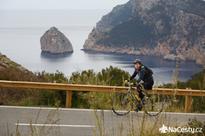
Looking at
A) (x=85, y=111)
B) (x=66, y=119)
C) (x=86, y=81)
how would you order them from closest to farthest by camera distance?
(x=66, y=119) < (x=85, y=111) < (x=86, y=81)

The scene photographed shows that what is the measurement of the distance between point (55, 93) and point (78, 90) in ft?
4.96

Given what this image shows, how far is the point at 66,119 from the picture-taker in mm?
12562

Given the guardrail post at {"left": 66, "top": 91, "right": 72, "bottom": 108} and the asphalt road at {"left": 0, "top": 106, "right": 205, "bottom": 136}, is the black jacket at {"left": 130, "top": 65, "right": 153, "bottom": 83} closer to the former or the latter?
the asphalt road at {"left": 0, "top": 106, "right": 205, "bottom": 136}

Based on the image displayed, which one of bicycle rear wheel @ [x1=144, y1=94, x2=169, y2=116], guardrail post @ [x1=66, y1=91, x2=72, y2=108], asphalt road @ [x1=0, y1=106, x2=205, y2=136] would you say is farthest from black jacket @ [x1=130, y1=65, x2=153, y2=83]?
bicycle rear wheel @ [x1=144, y1=94, x2=169, y2=116]

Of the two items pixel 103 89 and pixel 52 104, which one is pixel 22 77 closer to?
pixel 52 104

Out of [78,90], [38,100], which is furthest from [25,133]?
[38,100]

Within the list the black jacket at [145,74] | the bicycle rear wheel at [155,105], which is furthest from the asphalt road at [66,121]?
the bicycle rear wheel at [155,105]

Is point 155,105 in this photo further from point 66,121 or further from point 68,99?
point 68,99

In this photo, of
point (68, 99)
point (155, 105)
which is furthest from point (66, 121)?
point (155, 105)

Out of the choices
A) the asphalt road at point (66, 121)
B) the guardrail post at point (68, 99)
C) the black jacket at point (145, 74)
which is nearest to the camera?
the asphalt road at point (66, 121)

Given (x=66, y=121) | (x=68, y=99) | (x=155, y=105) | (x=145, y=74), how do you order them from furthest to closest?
(x=68, y=99), (x=145, y=74), (x=66, y=121), (x=155, y=105)

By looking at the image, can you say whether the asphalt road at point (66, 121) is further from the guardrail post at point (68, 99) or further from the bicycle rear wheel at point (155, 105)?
the bicycle rear wheel at point (155, 105)

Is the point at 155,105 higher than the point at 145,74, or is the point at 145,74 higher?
the point at 155,105

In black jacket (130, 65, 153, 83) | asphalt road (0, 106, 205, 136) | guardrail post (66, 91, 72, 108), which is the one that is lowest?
asphalt road (0, 106, 205, 136)
